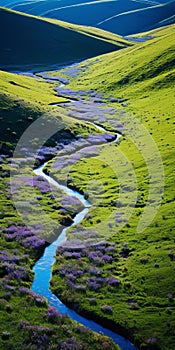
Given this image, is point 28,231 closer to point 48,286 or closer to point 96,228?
point 96,228

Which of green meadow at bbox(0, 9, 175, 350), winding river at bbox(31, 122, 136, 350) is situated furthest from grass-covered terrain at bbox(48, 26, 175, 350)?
winding river at bbox(31, 122, 136, 350)

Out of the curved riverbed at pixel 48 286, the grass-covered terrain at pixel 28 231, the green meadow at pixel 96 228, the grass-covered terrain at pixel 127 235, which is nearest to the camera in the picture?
the grass-covered terrain at pixel 28 231

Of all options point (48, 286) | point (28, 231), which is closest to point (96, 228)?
point (28, 231)

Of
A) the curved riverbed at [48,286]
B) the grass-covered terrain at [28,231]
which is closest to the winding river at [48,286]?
the curved riverbed at [48,286]

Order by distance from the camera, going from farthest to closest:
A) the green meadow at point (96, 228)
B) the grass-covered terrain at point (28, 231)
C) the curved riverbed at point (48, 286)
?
the green meadow at point (96, 228) → the curved riverbed at point (48, 286) → the grass-covered terrain at point (28, 231)

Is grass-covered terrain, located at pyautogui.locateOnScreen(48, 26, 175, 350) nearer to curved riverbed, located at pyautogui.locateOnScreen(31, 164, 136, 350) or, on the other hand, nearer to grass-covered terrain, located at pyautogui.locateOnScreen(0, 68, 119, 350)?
curved riverbed, located at pyautogui.locateOnScreen(31, 164, 136, 350)

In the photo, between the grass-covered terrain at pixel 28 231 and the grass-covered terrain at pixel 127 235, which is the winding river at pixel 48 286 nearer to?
the grass-covered terrain at pixel 127 235
